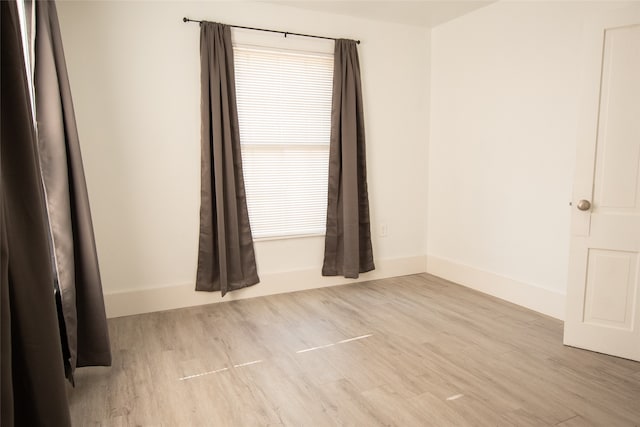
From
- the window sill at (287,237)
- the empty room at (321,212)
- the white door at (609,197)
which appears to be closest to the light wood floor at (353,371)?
the empty room at (321,212)

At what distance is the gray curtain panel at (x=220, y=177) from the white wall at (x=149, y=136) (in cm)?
12

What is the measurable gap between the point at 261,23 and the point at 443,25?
6.05 feet

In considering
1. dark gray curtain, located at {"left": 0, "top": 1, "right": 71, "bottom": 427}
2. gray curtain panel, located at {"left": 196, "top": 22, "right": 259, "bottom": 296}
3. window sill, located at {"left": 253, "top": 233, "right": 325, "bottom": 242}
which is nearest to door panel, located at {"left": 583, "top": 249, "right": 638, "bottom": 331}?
window sill, located at {"left": 253, "top": 233, "right": 325, "bottom": 242}

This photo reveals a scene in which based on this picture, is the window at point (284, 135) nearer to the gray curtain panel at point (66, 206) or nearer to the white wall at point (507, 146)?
the white wall at point (507, 146)

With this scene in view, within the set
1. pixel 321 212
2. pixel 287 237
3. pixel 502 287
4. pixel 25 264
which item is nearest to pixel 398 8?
pixel 321 212

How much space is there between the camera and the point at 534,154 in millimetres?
3223

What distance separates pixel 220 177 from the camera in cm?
330

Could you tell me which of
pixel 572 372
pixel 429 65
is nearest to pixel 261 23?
pixel 429 65

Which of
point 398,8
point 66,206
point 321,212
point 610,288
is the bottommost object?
point 610,288

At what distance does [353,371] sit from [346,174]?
1.94 metres

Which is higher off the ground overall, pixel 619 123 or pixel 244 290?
pixel 619 123

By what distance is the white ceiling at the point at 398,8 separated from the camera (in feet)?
11.5

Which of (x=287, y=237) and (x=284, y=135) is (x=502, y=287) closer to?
(x=287, y=237)

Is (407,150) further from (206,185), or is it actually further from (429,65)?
(206,185)
